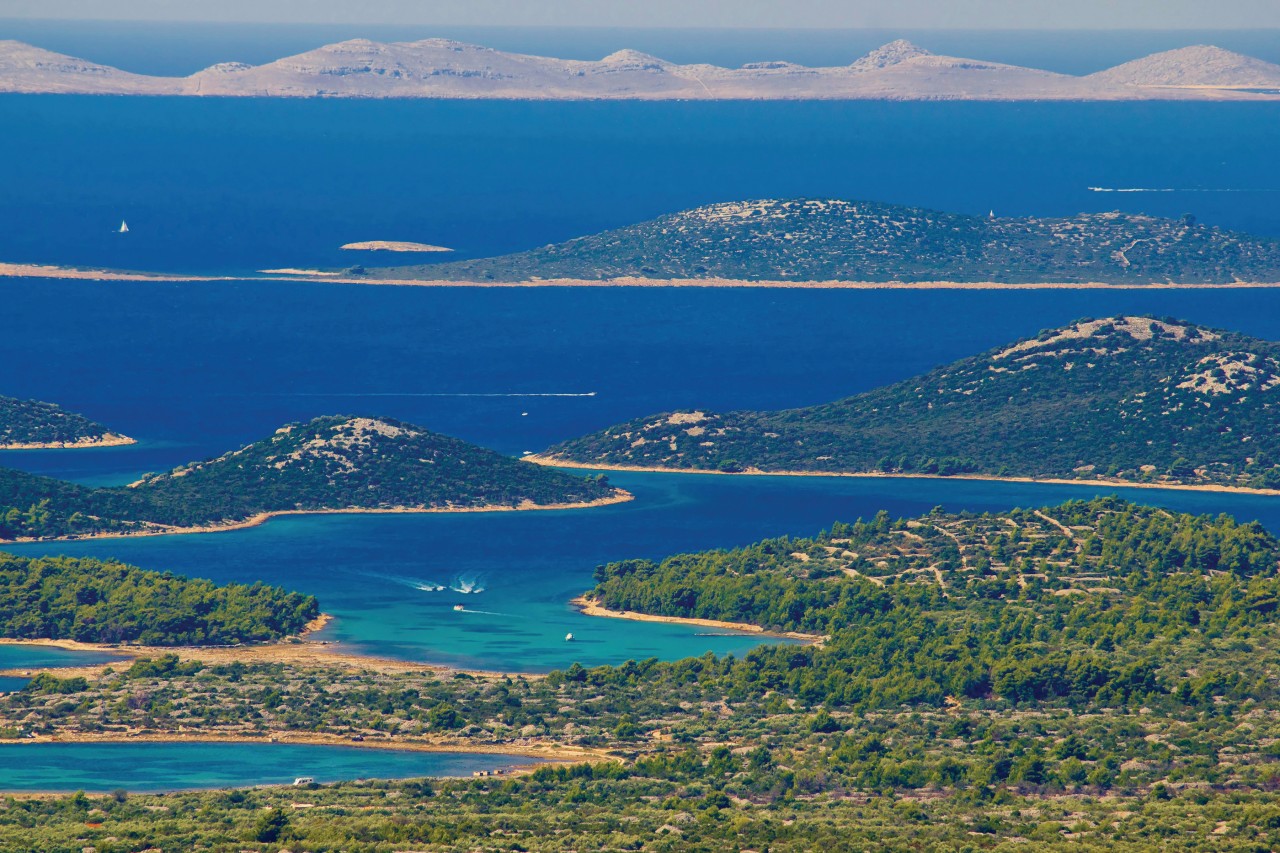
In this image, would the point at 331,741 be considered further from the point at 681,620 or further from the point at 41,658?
the point at 681,620

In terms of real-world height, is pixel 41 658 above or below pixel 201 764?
below

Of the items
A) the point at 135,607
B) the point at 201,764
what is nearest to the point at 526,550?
the point at 135,607

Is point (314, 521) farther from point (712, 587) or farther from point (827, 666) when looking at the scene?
point (827, 666)

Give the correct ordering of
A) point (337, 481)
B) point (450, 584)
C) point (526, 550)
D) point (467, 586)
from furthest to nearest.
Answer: point (337, 481)
point (526, 550)
point (450, 584)
point (467, 586)

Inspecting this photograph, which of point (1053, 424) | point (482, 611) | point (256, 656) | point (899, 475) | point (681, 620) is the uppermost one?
point (256, 656)

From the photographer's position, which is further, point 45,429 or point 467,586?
point 45,429

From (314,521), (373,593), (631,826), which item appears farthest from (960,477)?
(631,826)
